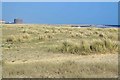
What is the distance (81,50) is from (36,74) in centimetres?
688

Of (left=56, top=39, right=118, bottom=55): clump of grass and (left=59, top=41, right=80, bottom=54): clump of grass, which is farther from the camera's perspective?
(left=59, top=41, right=80, bottom=54): clump of grass

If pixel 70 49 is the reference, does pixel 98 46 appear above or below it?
above

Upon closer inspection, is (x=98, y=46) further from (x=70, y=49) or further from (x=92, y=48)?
(x=70, y=49)

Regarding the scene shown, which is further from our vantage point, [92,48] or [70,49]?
[70,49]

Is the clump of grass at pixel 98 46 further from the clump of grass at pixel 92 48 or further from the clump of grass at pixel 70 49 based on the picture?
the clump of grass at pixel 70 49

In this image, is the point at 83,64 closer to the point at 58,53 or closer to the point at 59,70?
the point at 59,70

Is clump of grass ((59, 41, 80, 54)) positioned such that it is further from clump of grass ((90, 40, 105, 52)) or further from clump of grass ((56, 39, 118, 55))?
clump of grass ((90, 40, 105, 52))

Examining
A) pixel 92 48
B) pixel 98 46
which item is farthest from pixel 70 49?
pixel 98 46

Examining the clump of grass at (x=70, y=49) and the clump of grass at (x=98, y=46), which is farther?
the clump of grass at (x=70, y=49)

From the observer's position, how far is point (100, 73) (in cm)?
1280

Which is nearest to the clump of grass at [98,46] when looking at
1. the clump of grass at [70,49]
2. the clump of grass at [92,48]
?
the clump of grass at [92,48]

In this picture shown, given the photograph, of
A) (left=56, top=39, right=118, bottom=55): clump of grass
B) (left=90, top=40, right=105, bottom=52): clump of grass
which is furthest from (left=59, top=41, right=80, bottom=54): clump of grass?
(left=90, top=40, right=105, bottom=52): clump of grass

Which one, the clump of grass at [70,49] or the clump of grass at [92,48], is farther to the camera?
the clump of grass at [70,49]

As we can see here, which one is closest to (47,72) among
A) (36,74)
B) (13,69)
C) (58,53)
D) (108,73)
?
(36,74)
